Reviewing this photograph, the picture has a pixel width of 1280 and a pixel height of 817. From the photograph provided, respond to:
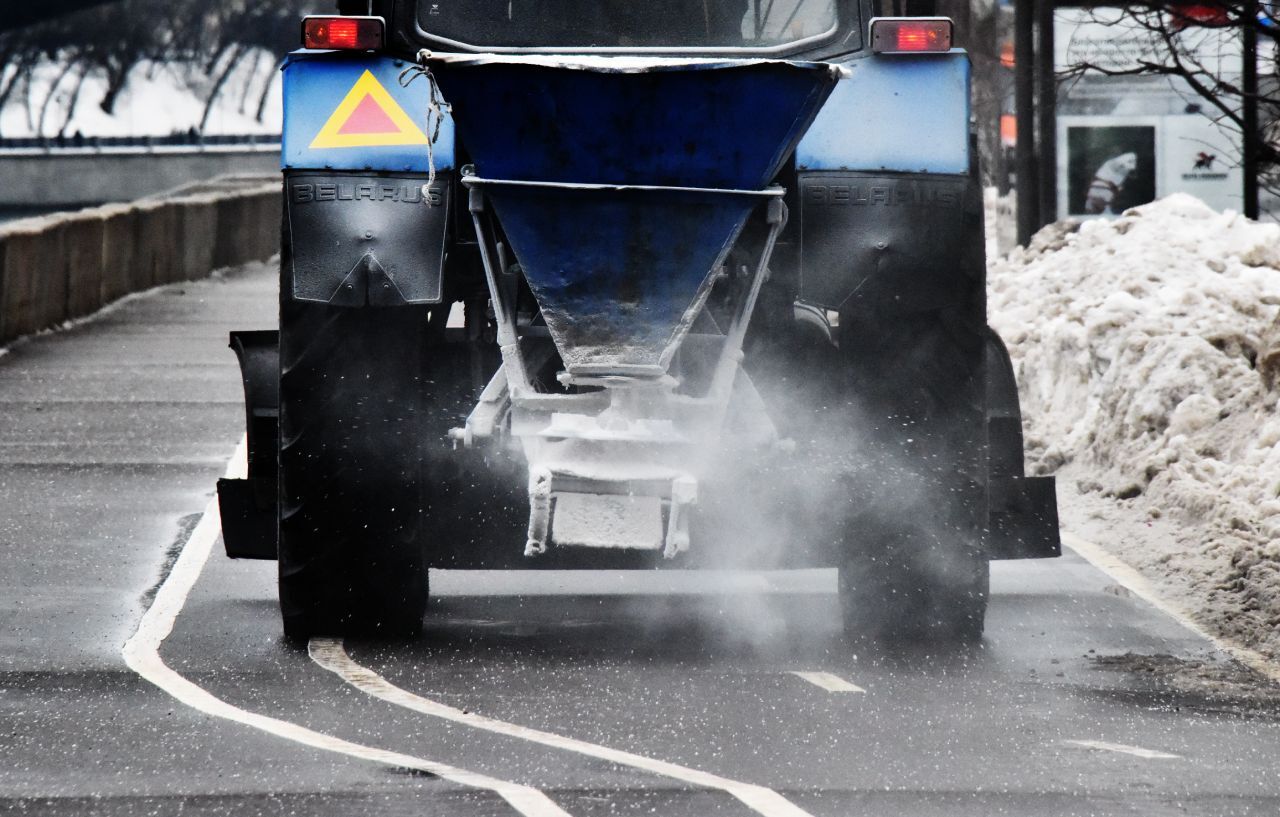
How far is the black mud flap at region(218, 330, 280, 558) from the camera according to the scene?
814 cm

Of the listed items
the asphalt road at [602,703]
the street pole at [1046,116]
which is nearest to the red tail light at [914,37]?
the asphalt road at [602,703]

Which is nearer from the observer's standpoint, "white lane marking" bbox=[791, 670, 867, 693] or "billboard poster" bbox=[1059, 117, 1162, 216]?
"white lane marking" bbox=[791, 670, 867, 693]

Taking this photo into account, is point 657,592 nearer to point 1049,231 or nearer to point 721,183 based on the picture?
point 721,183

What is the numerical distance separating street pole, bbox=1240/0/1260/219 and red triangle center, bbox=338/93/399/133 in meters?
6.96

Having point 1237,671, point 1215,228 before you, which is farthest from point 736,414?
point 1215,228

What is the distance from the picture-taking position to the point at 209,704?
695cm

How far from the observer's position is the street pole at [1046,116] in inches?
676

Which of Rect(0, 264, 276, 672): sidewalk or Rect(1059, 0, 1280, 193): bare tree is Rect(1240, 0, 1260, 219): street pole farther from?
Rect(0, 264, 276, 672): sidewalk

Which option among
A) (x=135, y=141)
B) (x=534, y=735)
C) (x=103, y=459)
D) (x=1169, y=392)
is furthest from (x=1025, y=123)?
(x=135, y=141)

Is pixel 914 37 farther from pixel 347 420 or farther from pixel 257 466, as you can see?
pixel 257 466

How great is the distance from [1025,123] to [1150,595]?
9766mm

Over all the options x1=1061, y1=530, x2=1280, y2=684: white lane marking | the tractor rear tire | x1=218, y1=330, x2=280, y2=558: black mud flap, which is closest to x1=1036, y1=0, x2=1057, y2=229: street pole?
x1=1061, y1=530, x2=1280, y2=684: white lane marking

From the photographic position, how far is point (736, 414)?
7.16 metres

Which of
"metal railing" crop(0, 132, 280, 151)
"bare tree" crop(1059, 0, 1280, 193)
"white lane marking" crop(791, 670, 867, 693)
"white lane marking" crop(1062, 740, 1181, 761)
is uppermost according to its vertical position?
"bare tree" crop(1059, 0, 1280, 193)
